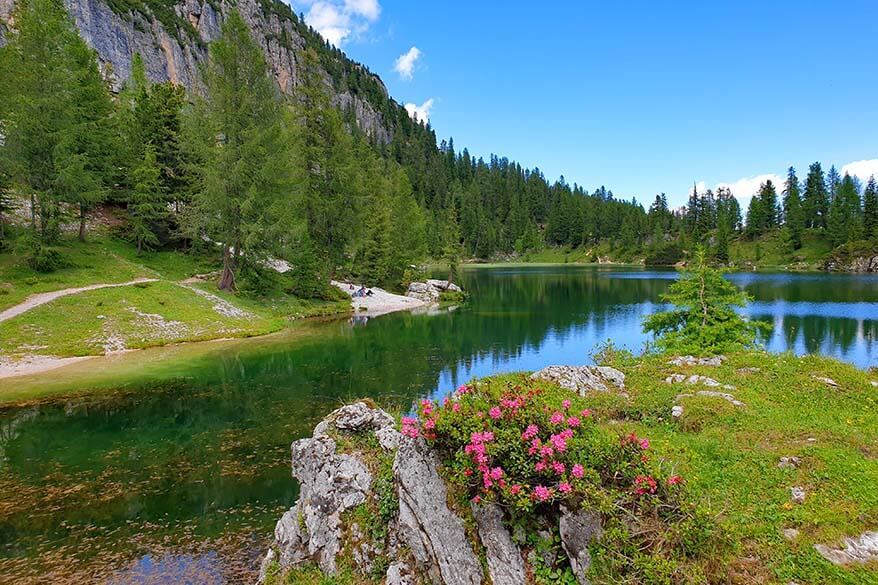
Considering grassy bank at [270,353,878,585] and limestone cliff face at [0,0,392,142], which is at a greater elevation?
limestone cliff face at [0,0,392,142]

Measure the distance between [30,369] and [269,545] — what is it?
20722 millimetres

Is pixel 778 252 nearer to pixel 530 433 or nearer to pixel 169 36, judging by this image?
pixel 530 433

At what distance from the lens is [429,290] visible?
6150 cm

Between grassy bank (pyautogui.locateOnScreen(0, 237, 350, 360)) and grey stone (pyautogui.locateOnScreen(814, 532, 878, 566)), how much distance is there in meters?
30.8

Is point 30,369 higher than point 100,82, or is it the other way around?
point 100,82

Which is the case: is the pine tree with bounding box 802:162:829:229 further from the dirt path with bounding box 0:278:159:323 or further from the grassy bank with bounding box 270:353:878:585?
the dirt path with bounding box 0:278:159:323

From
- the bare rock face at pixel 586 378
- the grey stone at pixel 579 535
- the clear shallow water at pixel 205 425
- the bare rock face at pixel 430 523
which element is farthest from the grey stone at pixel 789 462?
the clear shallow water at pixel 205 425

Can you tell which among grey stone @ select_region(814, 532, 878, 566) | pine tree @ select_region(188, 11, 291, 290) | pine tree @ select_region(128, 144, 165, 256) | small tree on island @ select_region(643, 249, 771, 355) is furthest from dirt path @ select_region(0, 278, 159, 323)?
grey stone @ select_region(814, 532, 878, 566)

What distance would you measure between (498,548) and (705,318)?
50.1 feet

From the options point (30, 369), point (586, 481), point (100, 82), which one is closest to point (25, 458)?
point (30, 369)

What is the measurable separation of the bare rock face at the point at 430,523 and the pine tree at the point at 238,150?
34.9 metres

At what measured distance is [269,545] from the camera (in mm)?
9773

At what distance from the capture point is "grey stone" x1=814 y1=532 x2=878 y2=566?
17.9 ft

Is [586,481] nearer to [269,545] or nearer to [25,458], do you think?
[269,545]
